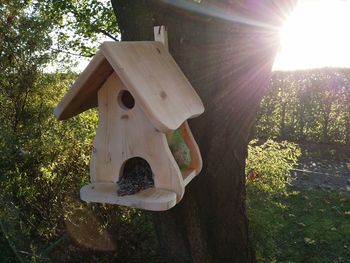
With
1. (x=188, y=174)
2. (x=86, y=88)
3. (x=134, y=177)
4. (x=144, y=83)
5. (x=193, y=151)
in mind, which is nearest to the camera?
(x=144, y=83)

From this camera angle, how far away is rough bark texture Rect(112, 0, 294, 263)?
2.34 m

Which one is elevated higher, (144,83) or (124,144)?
(144,83)

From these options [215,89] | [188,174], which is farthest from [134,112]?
[215,89]

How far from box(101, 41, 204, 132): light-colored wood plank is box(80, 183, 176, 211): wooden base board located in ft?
1.06

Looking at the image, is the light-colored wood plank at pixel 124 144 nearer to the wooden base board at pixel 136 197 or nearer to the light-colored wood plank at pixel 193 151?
the wooden base board at pixel 136 197

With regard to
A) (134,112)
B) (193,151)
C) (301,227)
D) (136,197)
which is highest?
(134,112)

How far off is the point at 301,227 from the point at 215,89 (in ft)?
11.1

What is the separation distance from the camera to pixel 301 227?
5.00 m

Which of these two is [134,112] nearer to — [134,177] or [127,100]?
[127,100]

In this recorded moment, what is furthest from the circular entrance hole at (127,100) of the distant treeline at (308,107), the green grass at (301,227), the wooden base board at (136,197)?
the distant treeline at (308,107)

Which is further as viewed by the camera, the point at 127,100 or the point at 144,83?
the point at 127,100

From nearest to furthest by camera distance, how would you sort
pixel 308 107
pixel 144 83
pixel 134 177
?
pixel 144 83, pixel 134 177, pixel 308 107

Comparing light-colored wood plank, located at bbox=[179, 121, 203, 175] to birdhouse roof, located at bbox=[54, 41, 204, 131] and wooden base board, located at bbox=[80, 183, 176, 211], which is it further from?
wooden base board, located at bbox=[80, 183, 176, 211]

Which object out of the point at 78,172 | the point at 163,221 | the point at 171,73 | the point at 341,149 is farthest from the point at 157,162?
the point at 341,149
